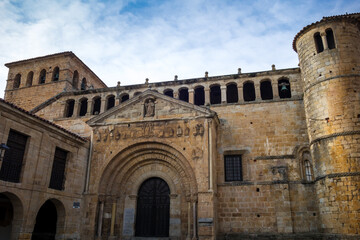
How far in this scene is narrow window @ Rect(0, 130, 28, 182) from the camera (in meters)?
12.8

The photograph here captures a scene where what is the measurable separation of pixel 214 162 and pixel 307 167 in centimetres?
496

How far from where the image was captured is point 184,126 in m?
16.5

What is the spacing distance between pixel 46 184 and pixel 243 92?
482 inches

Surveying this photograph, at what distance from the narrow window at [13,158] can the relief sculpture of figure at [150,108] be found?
6.42m

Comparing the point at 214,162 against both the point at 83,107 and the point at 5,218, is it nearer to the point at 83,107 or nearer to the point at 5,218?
the point at 83,107

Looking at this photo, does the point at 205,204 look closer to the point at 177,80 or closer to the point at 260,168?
the point at 260,168

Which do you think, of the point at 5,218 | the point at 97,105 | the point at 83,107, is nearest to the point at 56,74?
the point at 83,107

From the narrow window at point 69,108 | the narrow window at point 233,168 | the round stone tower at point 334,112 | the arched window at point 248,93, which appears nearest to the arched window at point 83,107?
the narrow window at point 69,108

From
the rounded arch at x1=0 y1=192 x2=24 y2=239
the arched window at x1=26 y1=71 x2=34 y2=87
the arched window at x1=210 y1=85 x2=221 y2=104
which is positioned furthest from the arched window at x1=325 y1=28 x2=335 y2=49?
the arched window at x1=26 y1=71 x2=34 y2=87

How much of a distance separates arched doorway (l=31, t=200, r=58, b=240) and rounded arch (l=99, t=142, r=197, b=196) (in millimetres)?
3196

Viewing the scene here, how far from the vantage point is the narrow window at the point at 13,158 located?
12805mm

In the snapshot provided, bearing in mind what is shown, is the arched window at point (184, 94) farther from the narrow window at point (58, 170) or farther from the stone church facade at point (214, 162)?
the narrow window at point (58, 170)

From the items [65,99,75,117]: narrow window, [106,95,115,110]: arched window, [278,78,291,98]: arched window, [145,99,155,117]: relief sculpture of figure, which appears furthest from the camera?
[65,99,75,117]: narrow window

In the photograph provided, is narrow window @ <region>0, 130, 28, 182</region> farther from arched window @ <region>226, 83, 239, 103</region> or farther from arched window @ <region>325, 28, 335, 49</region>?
arched window @ <region>325, 28, 335, 49</region>
